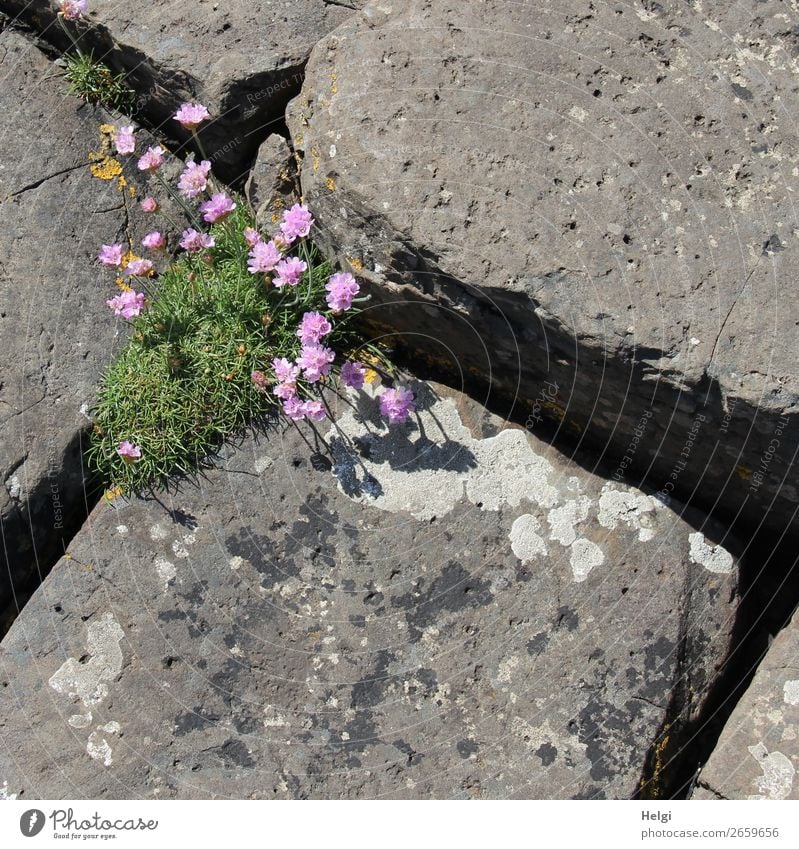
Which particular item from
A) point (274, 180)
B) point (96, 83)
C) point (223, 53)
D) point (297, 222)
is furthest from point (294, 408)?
point (96, 83)

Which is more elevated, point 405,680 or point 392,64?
point 392,64

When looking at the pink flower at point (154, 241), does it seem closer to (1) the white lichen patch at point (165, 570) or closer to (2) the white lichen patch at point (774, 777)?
(1) the white lichen patch at point (165, 570)

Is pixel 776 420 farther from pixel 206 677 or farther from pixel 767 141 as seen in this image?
pixel 206 677

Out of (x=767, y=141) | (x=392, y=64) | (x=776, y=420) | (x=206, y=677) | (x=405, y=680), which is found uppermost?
(x=392, y=64)

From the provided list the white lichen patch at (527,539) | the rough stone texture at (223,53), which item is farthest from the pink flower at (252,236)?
the white lichen patch at (527,539)

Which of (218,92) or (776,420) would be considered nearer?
(776,420)

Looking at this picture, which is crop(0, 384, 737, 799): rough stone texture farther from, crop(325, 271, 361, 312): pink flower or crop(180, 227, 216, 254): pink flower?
crop(180, 227, 216, 254): pink flower

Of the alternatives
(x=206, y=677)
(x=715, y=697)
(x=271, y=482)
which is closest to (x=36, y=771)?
(x=206, y=677)
